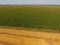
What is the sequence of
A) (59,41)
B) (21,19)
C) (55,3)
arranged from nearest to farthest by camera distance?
(59,41) < (21,19) < (55,3)

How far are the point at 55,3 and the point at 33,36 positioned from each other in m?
0.25

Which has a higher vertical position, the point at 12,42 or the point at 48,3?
the point at 48,3

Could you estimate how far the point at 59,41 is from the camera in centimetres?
15

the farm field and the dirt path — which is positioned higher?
the farm field

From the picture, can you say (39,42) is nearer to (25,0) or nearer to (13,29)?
(13,29)

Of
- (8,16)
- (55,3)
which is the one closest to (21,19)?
(8,16)

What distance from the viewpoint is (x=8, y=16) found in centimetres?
28

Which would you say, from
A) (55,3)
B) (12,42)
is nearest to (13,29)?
(12,42)

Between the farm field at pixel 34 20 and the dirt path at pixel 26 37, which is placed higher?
the farm field at pixel 34 20

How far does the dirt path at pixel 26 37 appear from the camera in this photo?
6.0 inches

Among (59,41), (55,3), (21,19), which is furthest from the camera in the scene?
(55,3)

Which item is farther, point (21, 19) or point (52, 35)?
point (21, 19)

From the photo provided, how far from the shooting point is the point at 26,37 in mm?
162

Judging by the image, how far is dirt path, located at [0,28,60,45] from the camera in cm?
15
